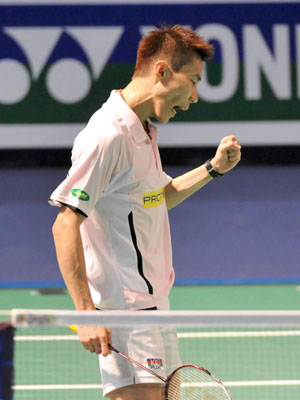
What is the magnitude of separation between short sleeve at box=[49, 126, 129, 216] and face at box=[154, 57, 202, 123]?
0.27 meters

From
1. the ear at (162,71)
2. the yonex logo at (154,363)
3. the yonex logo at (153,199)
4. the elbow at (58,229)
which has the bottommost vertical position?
the yonex logo at (154,363)

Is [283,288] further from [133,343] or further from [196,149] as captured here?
[133,343]

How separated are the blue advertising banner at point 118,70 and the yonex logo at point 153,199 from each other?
18.8 feet

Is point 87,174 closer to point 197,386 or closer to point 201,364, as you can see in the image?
point 197,386

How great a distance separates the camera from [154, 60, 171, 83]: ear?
3426 mm

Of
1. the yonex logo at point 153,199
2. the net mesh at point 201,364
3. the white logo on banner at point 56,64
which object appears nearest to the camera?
the yonex logo at point 153,199

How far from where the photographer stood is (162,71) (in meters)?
3.44

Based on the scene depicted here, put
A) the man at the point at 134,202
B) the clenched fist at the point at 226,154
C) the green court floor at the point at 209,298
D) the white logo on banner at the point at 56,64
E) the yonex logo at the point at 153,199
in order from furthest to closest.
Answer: the white logo on banner at the point at 56,64 → the green court floor at the point at 209,298 → the clenched fist at the point at 226,154 → the yonex logo at the point at 153,199 → the man at the point at 134,202

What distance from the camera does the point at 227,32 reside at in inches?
366

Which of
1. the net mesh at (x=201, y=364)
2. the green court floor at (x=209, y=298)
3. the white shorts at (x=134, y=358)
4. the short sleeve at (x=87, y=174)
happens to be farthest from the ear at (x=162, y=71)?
the green court floor at (x=209, y=298)

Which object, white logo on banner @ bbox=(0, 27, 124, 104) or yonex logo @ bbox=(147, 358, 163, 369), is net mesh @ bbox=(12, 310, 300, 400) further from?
white logo on banner @ bbox=(0, 27, 124, 104)

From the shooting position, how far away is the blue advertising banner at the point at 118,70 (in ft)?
30.3

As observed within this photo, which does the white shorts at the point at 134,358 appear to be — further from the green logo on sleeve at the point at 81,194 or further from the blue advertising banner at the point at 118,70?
the blue advertising banner at the point at 118,70

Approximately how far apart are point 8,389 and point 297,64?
21.2 ft
